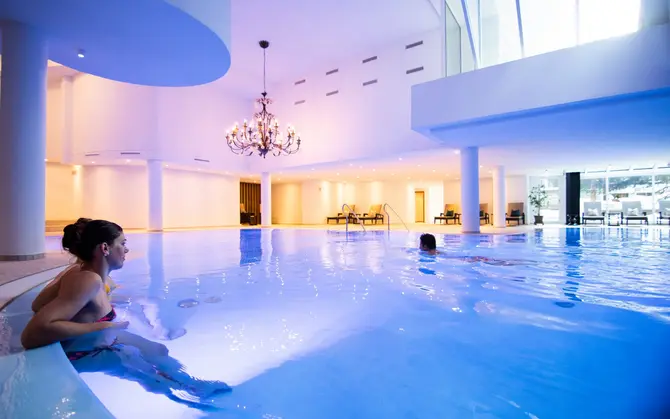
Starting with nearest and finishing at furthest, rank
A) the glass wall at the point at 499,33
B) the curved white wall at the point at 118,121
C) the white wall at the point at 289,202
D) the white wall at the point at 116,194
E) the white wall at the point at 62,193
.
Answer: the glass wall at the point at 499,33, the curved white wall at the point at 118,121, the white wall at the point at 116,194, the white wall at the point at 62,193, the white wall at the point at 289,202

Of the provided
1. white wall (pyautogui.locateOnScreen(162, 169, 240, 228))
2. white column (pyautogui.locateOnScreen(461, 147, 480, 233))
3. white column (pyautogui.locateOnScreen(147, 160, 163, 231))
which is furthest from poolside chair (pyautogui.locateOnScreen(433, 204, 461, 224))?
white column (pyautogui.locateOnScreen(147, 160, 163, 231))

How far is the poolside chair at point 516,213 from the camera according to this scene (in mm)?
19739

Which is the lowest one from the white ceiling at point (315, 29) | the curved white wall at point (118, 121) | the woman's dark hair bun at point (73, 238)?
the woman's dark hair bun at point (73, 238)

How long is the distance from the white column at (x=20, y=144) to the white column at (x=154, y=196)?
10031mm

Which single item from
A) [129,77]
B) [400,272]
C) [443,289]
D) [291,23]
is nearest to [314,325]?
[443,289]

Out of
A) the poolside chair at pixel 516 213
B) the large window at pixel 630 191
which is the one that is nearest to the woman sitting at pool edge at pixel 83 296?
the poolside chair at pixel 516 213

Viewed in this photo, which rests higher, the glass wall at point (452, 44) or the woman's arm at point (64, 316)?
the glass wall at point (452, 44)

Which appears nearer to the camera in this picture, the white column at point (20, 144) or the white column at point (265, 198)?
the white column at point (20, 144)

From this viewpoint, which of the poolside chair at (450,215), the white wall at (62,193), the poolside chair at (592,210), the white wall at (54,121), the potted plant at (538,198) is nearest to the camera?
A: the white wall at (54,121)

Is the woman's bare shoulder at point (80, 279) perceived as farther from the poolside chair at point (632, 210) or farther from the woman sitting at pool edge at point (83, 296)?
the poolside chair at point (632, 210)

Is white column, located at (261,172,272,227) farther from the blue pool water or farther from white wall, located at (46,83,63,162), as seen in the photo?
the blue pool water

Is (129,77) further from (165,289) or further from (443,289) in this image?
(443,289)

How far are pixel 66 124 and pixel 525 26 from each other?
58.3 ft

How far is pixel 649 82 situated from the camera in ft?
21.3
